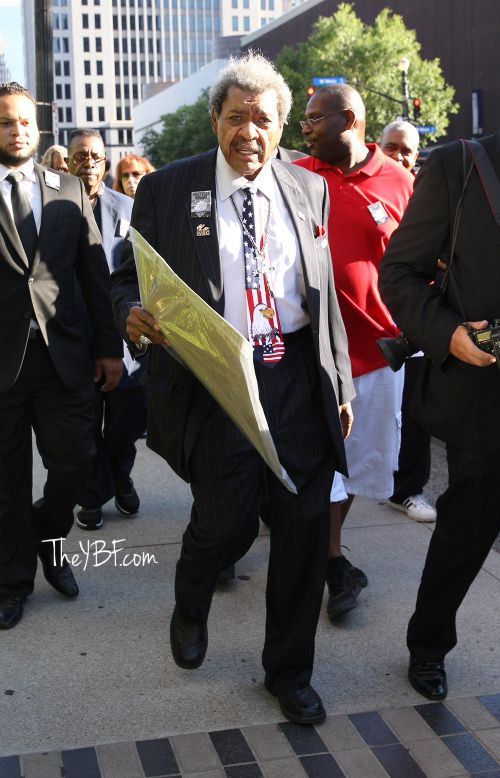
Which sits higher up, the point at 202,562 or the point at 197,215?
the point at 197,215

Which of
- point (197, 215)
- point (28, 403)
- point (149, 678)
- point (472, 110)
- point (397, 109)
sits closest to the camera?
point (197, 215)

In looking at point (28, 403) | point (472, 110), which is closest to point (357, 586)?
point (28, 403)

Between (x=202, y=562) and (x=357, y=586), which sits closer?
(x=202, y=562)

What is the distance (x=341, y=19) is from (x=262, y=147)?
48.3 m

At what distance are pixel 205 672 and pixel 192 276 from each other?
4.83 ft

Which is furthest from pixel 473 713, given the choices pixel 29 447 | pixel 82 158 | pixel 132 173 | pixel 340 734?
pixel 132 173

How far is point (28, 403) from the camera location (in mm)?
4352

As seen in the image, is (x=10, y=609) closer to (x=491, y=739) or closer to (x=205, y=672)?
(x=205, y=672)

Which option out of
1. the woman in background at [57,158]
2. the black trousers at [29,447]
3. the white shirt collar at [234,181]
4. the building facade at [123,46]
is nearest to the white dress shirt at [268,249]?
the white shirt collar at [234,181]

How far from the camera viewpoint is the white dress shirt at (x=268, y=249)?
339 cm

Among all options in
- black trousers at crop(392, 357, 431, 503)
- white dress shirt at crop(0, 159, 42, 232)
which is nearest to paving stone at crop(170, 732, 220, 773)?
white dress shirt at crop(0, 159, 42, 232)

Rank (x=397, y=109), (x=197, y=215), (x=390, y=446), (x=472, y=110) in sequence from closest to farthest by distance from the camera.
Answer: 1. (x=197, y=215)
2. (x=390, y=446)
3. (x=397, y=109)
4. (x=472, y=110)

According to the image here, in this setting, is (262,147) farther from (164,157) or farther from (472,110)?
(164,157)

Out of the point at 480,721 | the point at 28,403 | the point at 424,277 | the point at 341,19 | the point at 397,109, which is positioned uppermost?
the point at 341,19
